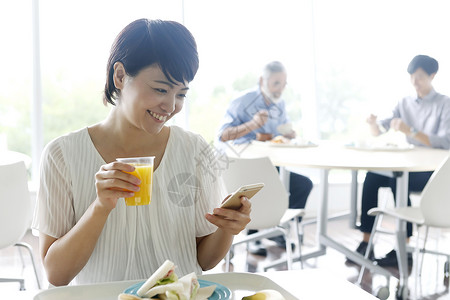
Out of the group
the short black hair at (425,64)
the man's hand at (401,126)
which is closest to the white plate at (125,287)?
the man's hand at (401,126)

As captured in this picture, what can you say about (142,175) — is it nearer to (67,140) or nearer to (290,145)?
(67,140)

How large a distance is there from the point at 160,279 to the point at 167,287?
0.03 m

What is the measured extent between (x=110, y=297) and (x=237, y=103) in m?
3.23

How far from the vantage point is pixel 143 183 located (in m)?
1.23

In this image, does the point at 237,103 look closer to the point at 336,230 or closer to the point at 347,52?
the point at 336,230

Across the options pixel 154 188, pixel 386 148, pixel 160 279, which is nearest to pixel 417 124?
pixel 386 148

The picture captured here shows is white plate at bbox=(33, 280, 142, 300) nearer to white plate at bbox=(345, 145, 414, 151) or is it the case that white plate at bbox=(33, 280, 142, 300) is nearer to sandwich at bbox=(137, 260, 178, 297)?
sandwich at bbox=(137, 260, 178, 297)

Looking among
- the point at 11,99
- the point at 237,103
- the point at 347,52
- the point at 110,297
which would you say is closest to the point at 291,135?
the point at 237,103

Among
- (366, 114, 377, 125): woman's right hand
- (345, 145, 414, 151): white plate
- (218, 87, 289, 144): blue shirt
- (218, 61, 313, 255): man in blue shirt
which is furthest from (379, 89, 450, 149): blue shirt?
(218, 87, 289, 144): blue shirt

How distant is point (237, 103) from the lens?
4.19 meters

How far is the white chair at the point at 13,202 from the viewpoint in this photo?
258cm

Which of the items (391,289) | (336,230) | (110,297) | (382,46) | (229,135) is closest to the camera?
(110,297)

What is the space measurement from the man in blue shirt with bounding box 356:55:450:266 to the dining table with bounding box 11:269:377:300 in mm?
2840

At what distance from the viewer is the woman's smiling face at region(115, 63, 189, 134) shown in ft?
4.42
